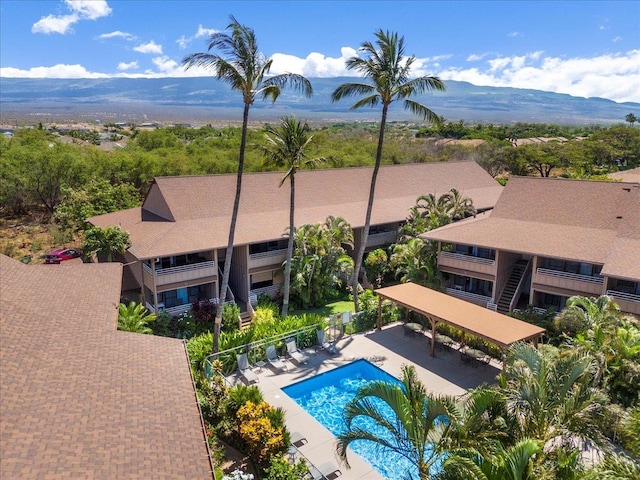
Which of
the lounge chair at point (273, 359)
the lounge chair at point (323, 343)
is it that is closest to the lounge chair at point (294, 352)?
the lounge chair at point (273, 359)

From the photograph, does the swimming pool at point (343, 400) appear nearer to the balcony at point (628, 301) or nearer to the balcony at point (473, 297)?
the balcony at point (473, 297)

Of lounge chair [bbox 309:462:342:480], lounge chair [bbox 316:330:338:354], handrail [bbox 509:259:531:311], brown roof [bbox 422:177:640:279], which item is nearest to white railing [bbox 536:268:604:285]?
brown roof [bbox 422:177:640:279]

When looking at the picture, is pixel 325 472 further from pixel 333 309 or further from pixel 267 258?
pixel 267 258

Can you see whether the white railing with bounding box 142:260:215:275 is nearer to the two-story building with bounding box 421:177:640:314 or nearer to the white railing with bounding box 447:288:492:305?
the two-story building with bounding box 421:177:640:314

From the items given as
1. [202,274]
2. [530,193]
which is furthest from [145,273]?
[530,193]

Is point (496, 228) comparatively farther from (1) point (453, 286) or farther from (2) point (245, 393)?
(2) point (245, 393)

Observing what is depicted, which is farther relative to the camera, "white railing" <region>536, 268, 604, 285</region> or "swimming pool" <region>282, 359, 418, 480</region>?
"white railing" <region>536, 268, 604, 285</region>
